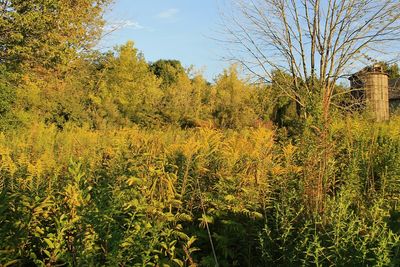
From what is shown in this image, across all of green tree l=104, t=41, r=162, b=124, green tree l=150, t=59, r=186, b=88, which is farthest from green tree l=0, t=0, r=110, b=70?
green tree l=150, t=59, r=186, b=88

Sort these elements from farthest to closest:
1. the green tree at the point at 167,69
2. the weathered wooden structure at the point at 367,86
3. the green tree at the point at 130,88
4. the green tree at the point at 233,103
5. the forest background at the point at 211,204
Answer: the green tree at the point at 167,69
the green tree at the point at 130,88
the green tree at the point at 233,103
the weathered wooden structure at the point at 367,86
the forest background at the point at 211,204

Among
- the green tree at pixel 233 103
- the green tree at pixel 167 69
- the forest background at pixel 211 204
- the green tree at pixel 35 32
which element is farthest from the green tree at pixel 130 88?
the forest background at pixel 211 204

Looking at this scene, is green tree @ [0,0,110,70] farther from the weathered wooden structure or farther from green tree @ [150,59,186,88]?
green tree @ [150,59,186,88]

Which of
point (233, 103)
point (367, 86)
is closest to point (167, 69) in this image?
point (233, 103)

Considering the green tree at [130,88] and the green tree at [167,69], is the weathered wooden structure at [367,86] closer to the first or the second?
the green tree at [130,88]

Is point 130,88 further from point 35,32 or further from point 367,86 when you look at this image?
point 367,86

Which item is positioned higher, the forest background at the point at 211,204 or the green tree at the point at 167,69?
the green tree at the point at 167,69

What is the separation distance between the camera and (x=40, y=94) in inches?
666

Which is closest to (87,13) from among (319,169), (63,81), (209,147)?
(63,81)

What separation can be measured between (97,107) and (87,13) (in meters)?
5.49

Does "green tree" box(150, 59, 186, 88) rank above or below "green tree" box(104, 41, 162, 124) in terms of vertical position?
above

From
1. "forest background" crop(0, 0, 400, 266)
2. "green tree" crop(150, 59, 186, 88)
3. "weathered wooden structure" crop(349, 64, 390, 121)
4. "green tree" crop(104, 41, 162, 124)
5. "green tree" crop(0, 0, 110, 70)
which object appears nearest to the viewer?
"forest background" crop(0, 0, 400, 266)

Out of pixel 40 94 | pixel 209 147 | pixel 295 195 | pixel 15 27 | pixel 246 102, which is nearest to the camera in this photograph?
pixel 295 195

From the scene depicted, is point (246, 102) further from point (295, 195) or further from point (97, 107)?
point (295, 195)
